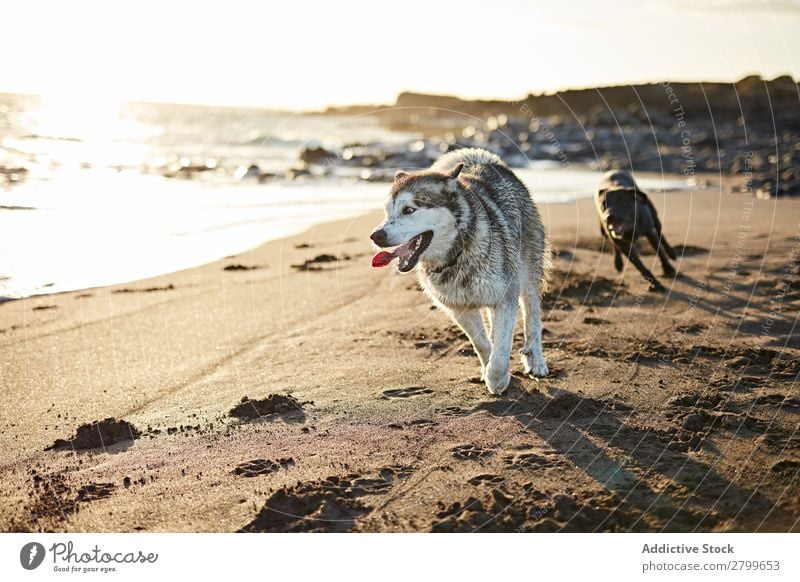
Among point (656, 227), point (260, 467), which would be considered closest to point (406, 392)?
point (260, 467)

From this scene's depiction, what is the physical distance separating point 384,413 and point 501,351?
0.95m

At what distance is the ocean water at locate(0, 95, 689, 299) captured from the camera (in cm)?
1005

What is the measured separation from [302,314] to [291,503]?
13.3 ft

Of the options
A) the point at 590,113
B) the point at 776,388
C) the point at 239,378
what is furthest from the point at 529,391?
the point at 590,113

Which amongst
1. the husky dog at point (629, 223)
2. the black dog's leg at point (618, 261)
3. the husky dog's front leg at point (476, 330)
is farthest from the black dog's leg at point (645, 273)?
the husky dog's front leg at point (476, 330)

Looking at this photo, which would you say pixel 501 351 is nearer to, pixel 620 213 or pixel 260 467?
pixel 260 467

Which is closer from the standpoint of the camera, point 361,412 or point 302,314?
point 361,412

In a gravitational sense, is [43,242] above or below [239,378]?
above

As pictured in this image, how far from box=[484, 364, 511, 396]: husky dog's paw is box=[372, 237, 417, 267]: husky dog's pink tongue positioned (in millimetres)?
1000

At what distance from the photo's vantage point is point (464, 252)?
5.74 metres

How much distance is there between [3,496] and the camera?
14.6 feet

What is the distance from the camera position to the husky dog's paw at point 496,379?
562 centimetres
